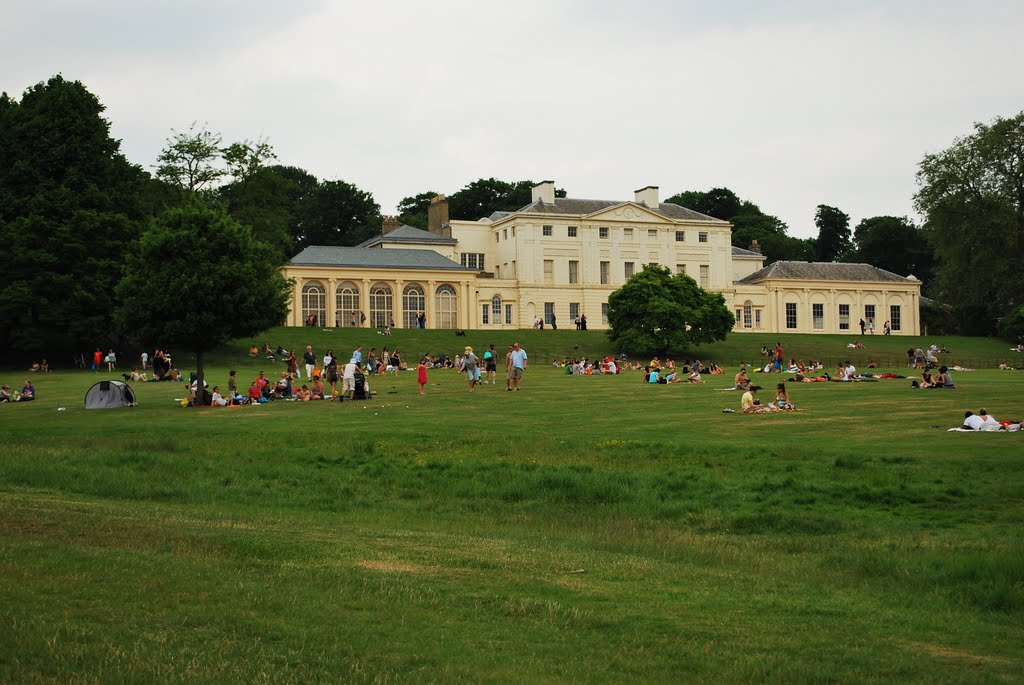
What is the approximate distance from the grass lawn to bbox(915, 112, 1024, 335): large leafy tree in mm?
47310

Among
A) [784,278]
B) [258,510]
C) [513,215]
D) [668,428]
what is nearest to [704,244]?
[784,278]

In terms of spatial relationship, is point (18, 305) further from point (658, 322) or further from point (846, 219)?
point (846, 219)

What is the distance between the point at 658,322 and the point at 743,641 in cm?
5877

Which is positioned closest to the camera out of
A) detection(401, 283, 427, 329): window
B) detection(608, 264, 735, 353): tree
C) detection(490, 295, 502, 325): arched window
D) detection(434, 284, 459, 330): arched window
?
detection(608, 264, 735, 353): tree

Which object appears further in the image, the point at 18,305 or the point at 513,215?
the point at 513,215

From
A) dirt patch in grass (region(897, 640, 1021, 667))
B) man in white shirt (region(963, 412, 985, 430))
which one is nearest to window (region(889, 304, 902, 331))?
man in white shirt (region(963, 412, 985, 430))

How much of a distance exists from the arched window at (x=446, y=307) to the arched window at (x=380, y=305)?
12.6ft

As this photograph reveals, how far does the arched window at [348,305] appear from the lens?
86250mm

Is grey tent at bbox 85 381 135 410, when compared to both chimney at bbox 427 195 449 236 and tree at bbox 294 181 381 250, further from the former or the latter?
tree at bbox 294 181 381 250

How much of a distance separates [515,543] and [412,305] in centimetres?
7357

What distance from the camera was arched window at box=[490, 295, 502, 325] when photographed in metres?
95.2

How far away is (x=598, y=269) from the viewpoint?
100000mm

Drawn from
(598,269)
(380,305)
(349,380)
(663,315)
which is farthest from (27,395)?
(598,269)

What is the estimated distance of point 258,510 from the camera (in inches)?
733
